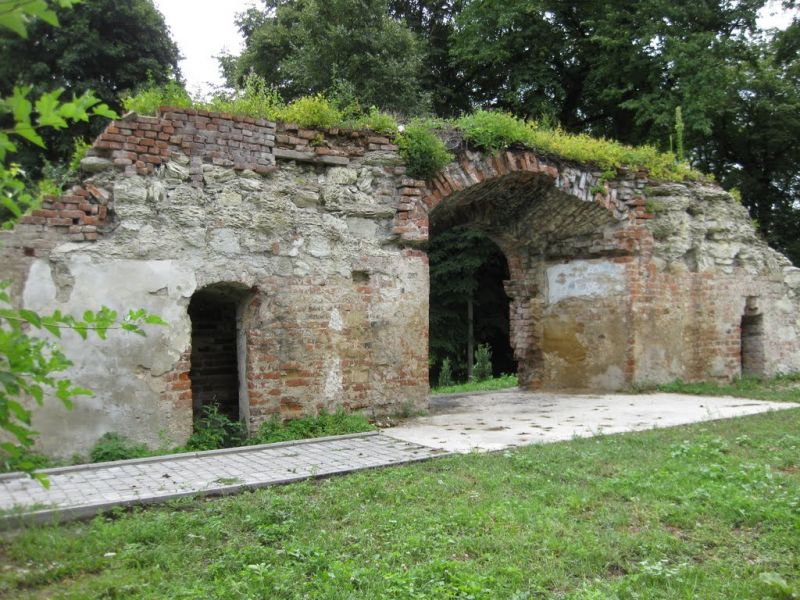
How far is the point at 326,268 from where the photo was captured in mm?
7652

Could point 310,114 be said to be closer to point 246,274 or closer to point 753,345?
point 246,274

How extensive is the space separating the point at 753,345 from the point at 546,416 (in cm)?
603

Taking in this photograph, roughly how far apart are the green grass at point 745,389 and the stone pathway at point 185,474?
5783 mm

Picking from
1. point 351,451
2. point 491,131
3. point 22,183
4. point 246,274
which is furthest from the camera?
point 491,131

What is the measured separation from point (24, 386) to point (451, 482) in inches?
147

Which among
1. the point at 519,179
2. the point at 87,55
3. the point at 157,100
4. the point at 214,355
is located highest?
the point at 87,55

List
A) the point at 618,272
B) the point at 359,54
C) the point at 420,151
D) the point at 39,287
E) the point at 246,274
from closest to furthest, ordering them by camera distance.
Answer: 1. the point at 39,287
2. the point at 246,274
3. the point at 420,151
4. the point at 618,272
5. the point at 359,54

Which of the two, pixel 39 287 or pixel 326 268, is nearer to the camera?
pixel 39 287

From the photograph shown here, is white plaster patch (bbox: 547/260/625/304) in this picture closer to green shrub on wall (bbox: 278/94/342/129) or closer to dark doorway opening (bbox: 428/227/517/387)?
green shrub on wall (bbox: 278/94/342/129)

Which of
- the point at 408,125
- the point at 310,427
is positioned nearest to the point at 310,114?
the point at 408,125

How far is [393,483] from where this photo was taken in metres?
5.13

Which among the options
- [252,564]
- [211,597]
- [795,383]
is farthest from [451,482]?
[795,383]

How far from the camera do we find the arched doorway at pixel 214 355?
838 centimetres

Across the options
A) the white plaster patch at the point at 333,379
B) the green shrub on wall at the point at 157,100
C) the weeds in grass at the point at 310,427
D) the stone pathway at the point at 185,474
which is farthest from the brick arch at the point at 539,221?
the stone pathway at the point at 185,474
